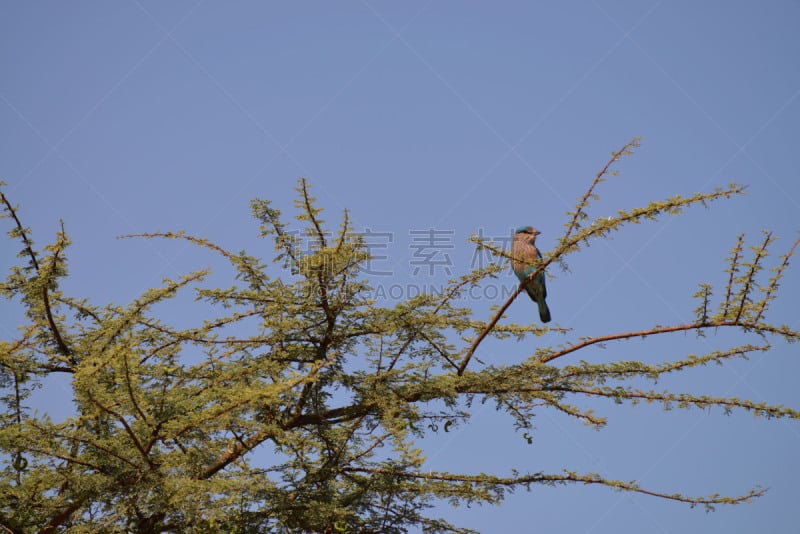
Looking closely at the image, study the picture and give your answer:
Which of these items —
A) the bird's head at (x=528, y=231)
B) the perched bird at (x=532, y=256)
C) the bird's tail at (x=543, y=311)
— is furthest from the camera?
the bird's head at (x=528, y=231)

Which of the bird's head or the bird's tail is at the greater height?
the bird's head

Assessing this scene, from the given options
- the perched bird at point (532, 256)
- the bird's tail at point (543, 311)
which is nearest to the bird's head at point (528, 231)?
the perched bird at point (532, 256)

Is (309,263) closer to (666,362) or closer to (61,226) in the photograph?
(61,226)

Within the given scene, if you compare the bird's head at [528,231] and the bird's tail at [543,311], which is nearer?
the bird's tail at [543,311]

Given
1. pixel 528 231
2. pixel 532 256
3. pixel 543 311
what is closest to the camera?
pixel 532 256

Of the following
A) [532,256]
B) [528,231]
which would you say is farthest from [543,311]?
[532,256]

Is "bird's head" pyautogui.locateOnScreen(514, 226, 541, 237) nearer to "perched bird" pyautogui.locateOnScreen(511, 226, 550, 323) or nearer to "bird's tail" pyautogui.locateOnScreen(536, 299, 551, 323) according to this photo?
"perched bird" pyautogui.locateOnScreen(511, 226, 550, 323)

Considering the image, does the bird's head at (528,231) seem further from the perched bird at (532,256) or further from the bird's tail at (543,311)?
the bird's tail at (543,311)

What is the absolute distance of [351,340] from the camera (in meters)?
5.18

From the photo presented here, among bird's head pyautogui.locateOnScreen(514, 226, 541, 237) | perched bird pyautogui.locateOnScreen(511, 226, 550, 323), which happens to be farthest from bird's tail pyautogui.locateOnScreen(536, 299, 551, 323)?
bird's head pyautogui.locateOnScreen(514, 226, 541, 237)

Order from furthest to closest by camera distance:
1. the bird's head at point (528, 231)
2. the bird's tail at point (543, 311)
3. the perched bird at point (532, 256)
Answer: the bird's head at point (528, 231)
the bird's tail at point (543, 311)
the perched bird at point (532, 256)

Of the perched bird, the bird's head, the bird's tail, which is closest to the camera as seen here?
the perched bird

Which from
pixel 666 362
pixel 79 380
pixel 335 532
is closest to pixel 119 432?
pixel 79 380

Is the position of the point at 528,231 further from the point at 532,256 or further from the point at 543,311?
the point at 532,256
